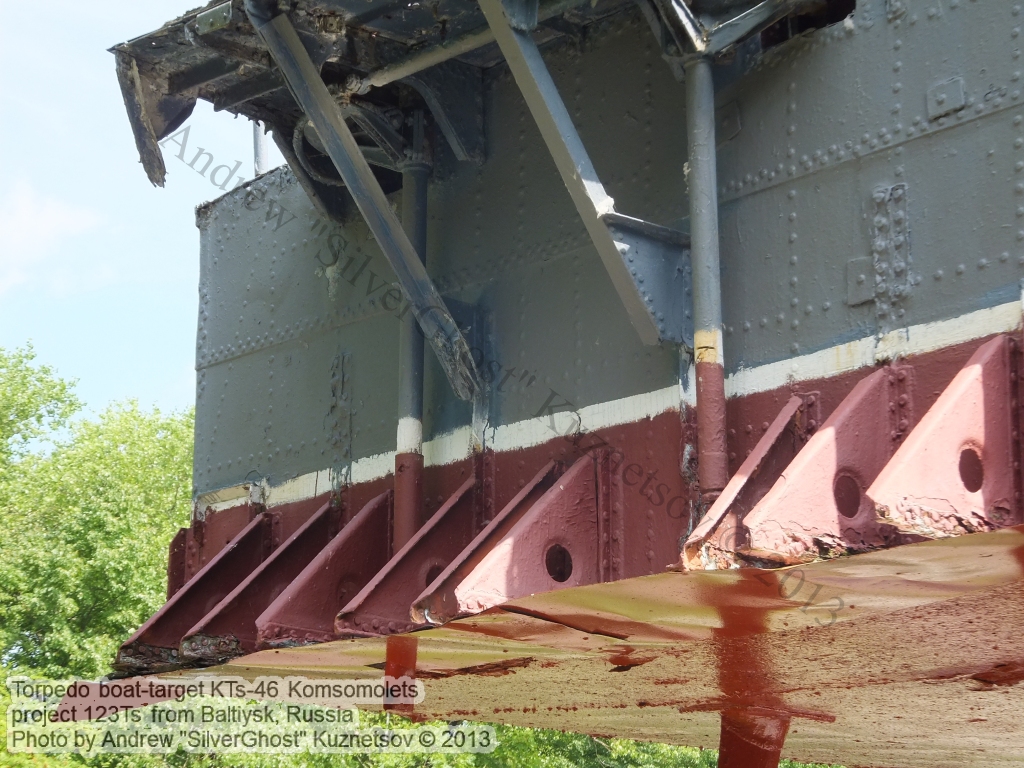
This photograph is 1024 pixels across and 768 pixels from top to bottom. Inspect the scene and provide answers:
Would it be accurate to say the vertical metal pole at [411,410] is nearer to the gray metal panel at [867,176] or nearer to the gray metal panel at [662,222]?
the gray metal panel at [662,222]

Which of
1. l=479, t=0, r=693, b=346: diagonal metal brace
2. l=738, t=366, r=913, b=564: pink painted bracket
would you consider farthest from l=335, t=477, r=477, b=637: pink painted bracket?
l=738, t=366, r=913, b=564: pink painted bracket

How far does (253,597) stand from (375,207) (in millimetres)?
2903

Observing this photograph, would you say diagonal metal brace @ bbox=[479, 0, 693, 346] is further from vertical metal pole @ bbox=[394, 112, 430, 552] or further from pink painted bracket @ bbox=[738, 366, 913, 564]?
vertical metal pole @ bbox=[394, 112, 430, 552]

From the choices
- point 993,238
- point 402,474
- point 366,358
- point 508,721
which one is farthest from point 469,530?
point 508,721

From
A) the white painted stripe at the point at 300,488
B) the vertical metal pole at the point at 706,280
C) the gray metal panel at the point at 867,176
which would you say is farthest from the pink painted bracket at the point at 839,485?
the white painted stripe at the point at 300,488

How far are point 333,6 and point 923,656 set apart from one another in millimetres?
5275

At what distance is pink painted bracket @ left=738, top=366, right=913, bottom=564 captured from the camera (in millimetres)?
5531

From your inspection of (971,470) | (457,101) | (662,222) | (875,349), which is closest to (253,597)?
(457,101)

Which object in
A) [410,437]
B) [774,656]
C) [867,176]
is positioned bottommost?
[774,656]

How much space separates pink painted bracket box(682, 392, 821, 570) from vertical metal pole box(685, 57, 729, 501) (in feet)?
0.92

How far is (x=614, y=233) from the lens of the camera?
681cm

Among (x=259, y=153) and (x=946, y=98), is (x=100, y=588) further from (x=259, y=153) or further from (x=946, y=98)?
(x=946, y=98)

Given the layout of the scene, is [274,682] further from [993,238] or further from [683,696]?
[993,238]

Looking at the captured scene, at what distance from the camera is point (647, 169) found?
766cm
